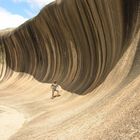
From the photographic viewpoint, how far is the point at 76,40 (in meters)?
18.0

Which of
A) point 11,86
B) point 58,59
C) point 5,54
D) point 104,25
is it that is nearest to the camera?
point 104,25

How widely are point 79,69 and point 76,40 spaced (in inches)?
52.4

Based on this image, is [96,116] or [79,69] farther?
[79,69]

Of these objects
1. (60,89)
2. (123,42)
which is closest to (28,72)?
(60,89)

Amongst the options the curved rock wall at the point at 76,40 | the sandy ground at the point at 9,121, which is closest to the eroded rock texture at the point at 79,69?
the curved rock wall at the point at 76,40

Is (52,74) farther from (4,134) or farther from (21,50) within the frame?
(4,134)

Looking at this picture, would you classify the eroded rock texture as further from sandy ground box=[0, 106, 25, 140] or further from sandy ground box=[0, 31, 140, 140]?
sandy ground box=[0, 106, 25, 140]

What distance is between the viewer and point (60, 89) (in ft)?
60.5

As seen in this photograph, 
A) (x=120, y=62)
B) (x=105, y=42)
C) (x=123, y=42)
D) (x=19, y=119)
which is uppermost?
(x=105, y=42)

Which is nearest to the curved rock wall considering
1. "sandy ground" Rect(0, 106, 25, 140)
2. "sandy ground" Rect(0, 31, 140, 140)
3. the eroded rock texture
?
the eroded rock texture

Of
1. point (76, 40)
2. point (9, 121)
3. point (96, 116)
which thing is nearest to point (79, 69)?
point (76, 40)

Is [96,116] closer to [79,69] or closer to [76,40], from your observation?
[79,69]

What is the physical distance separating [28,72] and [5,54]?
5.48 m

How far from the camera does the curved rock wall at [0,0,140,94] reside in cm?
1220
